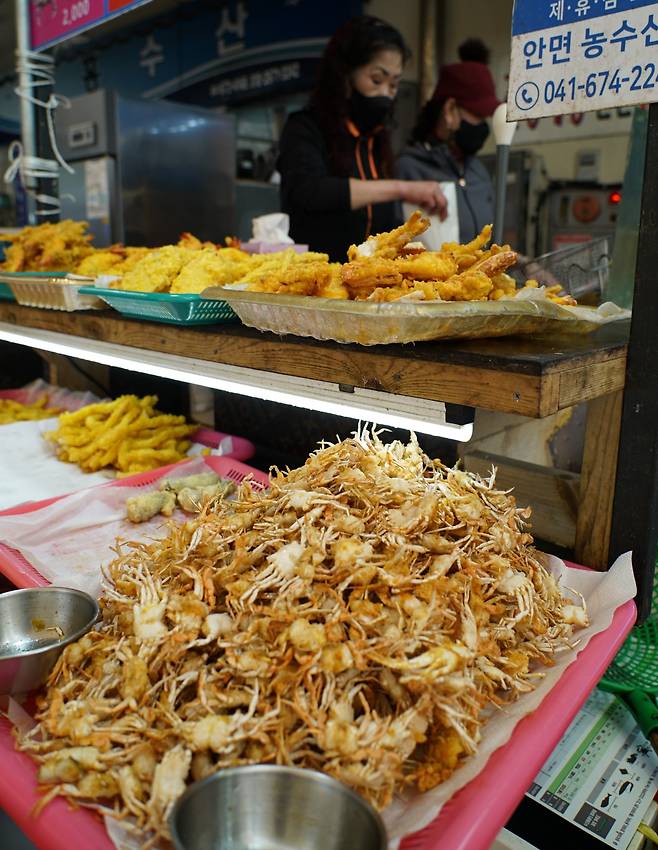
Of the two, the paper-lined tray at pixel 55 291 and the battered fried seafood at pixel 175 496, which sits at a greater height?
the paper-lined tray at pixel 55 291

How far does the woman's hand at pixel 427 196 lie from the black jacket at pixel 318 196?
283 mm

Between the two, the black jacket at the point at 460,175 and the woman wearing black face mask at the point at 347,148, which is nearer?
the woman wearing black face mask at the point at 347,148

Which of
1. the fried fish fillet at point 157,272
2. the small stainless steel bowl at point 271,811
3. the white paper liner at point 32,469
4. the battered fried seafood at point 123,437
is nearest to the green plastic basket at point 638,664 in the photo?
the small stainless steel bowl at point 271,811

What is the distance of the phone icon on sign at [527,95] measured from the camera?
4.64ft

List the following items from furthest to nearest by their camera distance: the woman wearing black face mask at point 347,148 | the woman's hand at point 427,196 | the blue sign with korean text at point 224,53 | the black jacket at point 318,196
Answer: the blue sign with korean text at point 224,53
the black jacket at point 318,196
the woman wearing black face mask at point 347,148
the woman's hand at point 427,196

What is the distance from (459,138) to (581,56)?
8.50ft

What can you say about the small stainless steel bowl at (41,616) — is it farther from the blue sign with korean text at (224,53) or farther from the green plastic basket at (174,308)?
the blue sign with korean text at (224,53)

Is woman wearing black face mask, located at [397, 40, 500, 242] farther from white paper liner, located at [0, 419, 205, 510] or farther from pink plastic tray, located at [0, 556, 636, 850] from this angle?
pink plastic tray, located at [0, 556, 636, 850]

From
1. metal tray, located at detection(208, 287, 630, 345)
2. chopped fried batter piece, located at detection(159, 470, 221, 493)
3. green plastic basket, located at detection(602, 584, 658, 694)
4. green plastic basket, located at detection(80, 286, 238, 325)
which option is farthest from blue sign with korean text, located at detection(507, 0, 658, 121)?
chopped fried batter piece, located at detection(159, 470, 221, 493)

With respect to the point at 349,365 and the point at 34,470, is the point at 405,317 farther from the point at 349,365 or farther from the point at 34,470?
the point at 34,470

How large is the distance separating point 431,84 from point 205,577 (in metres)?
6.87

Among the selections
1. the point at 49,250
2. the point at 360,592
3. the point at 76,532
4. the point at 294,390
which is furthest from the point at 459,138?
the point at 360,592

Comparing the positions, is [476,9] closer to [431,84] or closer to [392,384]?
[431,84]

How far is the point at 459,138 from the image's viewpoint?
3.76 m
